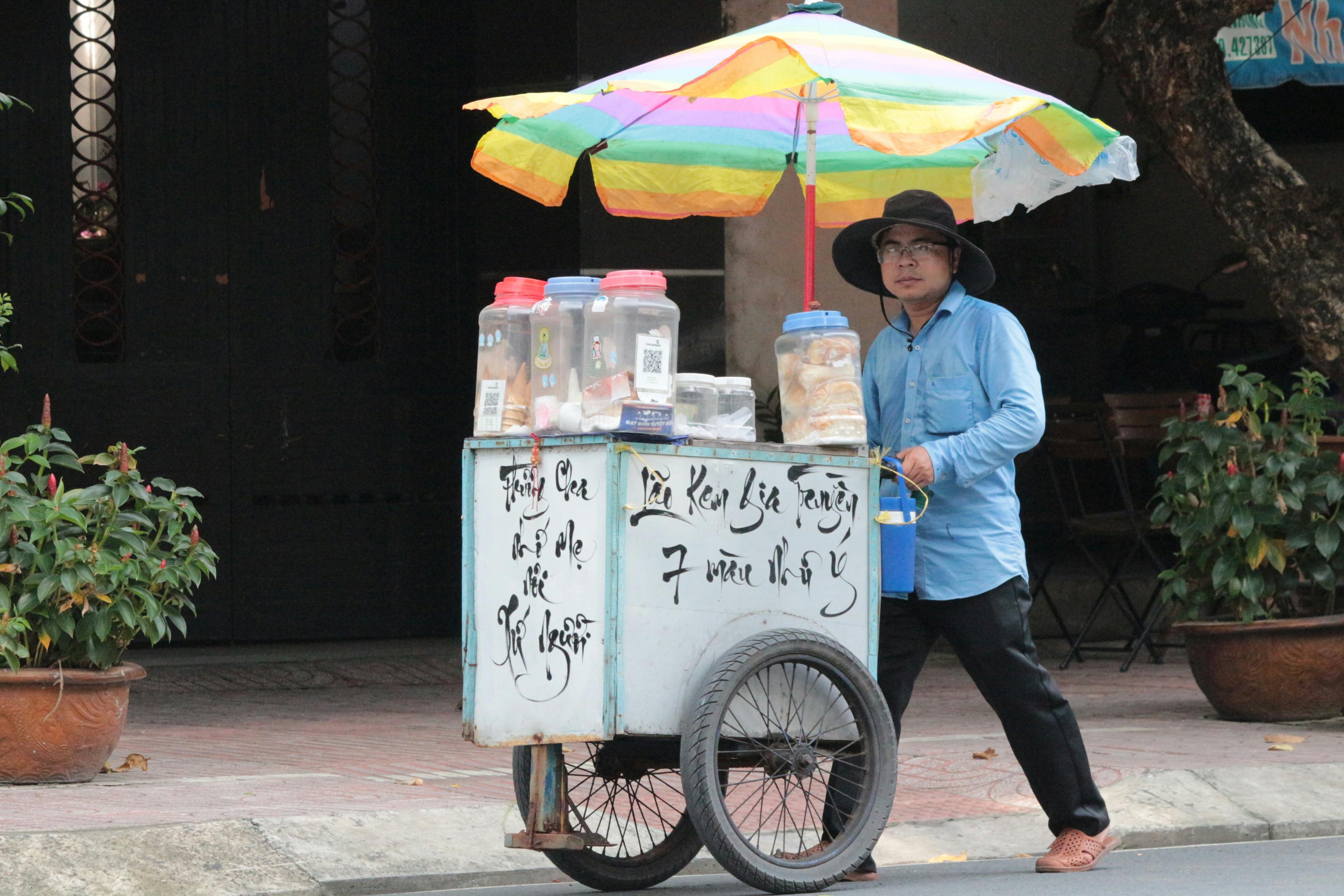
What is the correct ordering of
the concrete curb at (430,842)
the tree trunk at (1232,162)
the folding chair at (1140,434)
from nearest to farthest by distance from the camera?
1. the concrete curb at (430,842)
2. the tree trunk at (1232,162)
3. the folding chair at (1140,434)

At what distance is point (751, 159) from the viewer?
614 cm

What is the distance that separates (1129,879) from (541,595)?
1.90 meters

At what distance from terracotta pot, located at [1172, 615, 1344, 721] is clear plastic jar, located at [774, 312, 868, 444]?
345 cm

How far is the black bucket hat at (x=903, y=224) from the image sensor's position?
200 inches

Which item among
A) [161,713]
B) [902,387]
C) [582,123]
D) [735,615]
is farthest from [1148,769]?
[161,713]

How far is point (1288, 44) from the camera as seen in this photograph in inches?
418

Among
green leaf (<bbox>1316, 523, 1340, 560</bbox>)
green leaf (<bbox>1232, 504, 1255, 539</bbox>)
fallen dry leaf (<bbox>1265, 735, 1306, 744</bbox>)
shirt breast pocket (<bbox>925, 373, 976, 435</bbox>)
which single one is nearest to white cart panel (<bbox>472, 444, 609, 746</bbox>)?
shirt breast pocket (<bbox>925, 373, 976, 435</bbox>)

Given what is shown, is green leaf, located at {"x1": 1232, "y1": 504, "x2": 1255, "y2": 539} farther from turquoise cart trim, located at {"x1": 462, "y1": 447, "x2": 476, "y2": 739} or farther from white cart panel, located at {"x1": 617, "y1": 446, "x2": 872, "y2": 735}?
turquoise cart trim, located at {"x1": 462, "y1": 447, "x2": 476, "y2": 739}

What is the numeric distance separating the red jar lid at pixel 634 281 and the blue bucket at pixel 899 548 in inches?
33.5

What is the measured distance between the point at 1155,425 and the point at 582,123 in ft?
16.1

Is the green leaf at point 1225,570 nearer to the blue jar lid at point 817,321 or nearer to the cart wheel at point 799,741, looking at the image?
the cart wheel at point 799,741

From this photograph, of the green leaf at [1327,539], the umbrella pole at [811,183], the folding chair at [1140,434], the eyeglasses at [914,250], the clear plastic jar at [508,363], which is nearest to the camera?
the clear plastic jar at [508,363]

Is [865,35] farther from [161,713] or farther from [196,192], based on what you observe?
[196,192]

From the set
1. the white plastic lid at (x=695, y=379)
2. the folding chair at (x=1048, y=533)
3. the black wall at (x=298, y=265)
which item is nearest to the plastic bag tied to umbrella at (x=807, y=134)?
the white plastic lid at (x=695, y=379)
